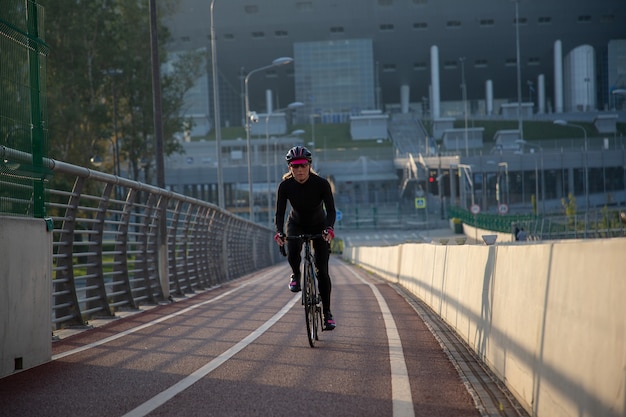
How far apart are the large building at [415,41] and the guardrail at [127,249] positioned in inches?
3777

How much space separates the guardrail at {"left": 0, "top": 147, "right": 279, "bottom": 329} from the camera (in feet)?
39.3

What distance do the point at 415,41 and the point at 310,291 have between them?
12376 cm

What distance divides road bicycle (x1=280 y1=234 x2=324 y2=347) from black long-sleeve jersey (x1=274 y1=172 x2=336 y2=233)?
7.5 inches

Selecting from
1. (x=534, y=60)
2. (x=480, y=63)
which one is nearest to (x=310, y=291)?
(x=534, y=60)

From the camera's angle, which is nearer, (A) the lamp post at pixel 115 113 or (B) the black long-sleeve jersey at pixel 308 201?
(B) the black long-sleeve jersey at pixel 308 201

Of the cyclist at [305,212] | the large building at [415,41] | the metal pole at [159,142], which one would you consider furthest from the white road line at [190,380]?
the large building at [415,41]

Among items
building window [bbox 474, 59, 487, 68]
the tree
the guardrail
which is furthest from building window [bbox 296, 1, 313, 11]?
the guardrail

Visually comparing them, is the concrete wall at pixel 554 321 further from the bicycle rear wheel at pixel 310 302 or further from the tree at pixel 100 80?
the tree at pixel 100 80

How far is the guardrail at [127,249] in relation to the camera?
1197 centimetres

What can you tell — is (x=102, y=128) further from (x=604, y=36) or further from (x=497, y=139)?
(x=604, y=36)

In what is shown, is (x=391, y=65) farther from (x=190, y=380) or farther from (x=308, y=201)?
(x=190, y=380)

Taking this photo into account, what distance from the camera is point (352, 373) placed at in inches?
333

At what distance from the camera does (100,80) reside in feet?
168

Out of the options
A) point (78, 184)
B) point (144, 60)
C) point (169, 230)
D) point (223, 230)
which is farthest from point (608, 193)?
point (78, 184)
